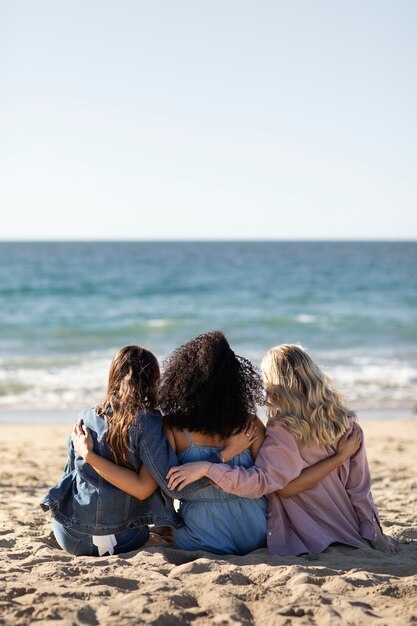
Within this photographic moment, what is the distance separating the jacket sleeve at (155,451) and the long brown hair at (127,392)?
8 centimetres

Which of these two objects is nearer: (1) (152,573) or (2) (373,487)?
(1) (152,573)

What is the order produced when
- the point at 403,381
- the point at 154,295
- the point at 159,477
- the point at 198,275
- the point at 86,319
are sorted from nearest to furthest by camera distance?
the point at 159,477 → the point at 403,381 → the point at 86,319 → the point at 154,295 → the point at 198,275

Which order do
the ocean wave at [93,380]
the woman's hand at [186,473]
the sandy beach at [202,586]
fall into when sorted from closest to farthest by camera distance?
the sandy beach at [202,586], the woman's hand at [186,473], the ocean wave at [93,380]

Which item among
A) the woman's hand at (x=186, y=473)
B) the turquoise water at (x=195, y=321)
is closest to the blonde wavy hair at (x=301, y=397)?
the woman's hand at (x=186, y=473)

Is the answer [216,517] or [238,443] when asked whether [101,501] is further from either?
[238,443]

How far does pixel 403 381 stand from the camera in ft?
43.7

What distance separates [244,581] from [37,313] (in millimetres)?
20271

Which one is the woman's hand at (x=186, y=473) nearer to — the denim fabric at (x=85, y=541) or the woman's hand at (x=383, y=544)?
the denim fabric at (x=85, y=541)

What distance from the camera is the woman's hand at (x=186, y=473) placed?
3.96 meters

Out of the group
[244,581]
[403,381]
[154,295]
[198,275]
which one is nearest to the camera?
[244,581]

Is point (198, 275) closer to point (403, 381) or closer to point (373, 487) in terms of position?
point (403, 381)

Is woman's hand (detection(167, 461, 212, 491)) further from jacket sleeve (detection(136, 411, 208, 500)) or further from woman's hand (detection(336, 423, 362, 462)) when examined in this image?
woman's hand (detection(336, 423, 362, 462))

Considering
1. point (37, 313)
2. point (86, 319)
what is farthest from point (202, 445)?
point (37, 313)

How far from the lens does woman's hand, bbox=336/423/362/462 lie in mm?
4266
